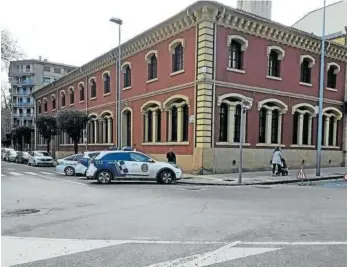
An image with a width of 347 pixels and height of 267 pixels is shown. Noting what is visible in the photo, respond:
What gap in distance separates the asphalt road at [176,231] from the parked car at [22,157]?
26372 millimetres

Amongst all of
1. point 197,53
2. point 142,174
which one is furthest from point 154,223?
point 197,53

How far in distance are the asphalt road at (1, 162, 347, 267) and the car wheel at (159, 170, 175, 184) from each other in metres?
4.47

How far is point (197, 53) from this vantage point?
19766 mm

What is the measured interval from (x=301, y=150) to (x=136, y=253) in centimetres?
2111

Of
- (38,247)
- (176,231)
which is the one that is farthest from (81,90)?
(38,247)

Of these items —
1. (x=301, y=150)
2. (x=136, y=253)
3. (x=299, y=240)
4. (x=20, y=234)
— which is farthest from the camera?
(x=301, y=150)

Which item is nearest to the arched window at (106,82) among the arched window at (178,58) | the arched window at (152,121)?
the arched window at (152,121)

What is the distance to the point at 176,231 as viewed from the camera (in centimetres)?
662

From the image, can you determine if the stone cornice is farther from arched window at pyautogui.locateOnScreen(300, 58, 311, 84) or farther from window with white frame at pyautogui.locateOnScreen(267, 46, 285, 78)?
arched window at pyautogui.locateOnScreen(300, 58, 311, 84)

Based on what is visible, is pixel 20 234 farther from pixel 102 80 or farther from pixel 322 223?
pixel 102 80

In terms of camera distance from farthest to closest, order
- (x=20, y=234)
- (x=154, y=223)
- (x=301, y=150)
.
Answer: (x=301, y=150) → (x=154, y=223) → (x=20, y=234)

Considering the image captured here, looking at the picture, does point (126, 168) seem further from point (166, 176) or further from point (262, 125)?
point (262, 125)

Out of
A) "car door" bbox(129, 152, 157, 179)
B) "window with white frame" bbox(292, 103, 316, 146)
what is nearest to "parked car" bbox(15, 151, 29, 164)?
"car door" bbox(129, 152, 157, 179)

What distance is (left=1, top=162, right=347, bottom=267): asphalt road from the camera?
4.98 meters
